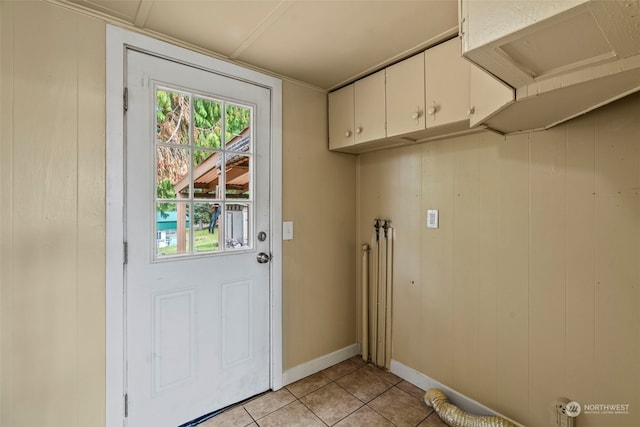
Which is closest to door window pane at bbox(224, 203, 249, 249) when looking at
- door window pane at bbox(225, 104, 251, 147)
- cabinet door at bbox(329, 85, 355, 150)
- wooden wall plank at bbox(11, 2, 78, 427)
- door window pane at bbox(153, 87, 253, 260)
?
door window pane at bbox(153, 87, 253, 260)

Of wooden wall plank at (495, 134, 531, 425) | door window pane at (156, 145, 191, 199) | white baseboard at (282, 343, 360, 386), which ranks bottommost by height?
white baseboard at (282, 343, 360, 386)

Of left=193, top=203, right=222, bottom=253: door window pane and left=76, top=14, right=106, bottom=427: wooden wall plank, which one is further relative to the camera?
left=193, top=203, right=222, bottom=253: door window pane

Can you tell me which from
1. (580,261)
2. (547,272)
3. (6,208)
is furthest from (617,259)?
(6,208)

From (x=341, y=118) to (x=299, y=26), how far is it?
787 millimetres

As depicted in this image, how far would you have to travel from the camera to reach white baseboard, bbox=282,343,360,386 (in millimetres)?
2068

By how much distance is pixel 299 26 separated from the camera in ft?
4.78

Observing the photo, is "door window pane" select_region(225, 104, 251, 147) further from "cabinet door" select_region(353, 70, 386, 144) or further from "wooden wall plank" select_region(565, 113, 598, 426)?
"wooden wall plank" select_region(565, 113, 598, 426)

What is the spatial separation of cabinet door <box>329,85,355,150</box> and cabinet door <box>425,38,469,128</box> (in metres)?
0.60

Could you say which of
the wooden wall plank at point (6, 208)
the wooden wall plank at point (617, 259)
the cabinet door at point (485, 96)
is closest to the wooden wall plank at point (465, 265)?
the cabinet door at point (485, 96)

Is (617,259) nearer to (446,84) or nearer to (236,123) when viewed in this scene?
(446,84)

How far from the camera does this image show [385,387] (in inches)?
79.7

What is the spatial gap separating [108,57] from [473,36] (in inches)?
62.9

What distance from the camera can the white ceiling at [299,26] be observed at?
1.31 meters

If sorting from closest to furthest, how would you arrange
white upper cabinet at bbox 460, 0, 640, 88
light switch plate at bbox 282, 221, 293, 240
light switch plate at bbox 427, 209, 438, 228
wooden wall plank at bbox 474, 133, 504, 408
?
white upper cabinet at bbox 460, 0, 640, 88
wooden wall plank at bbox 474, 133, 504, 408
light switch plate at bbox 427, 209, 438, 228
light switch plate at bbox 282, 221, 293, 240
